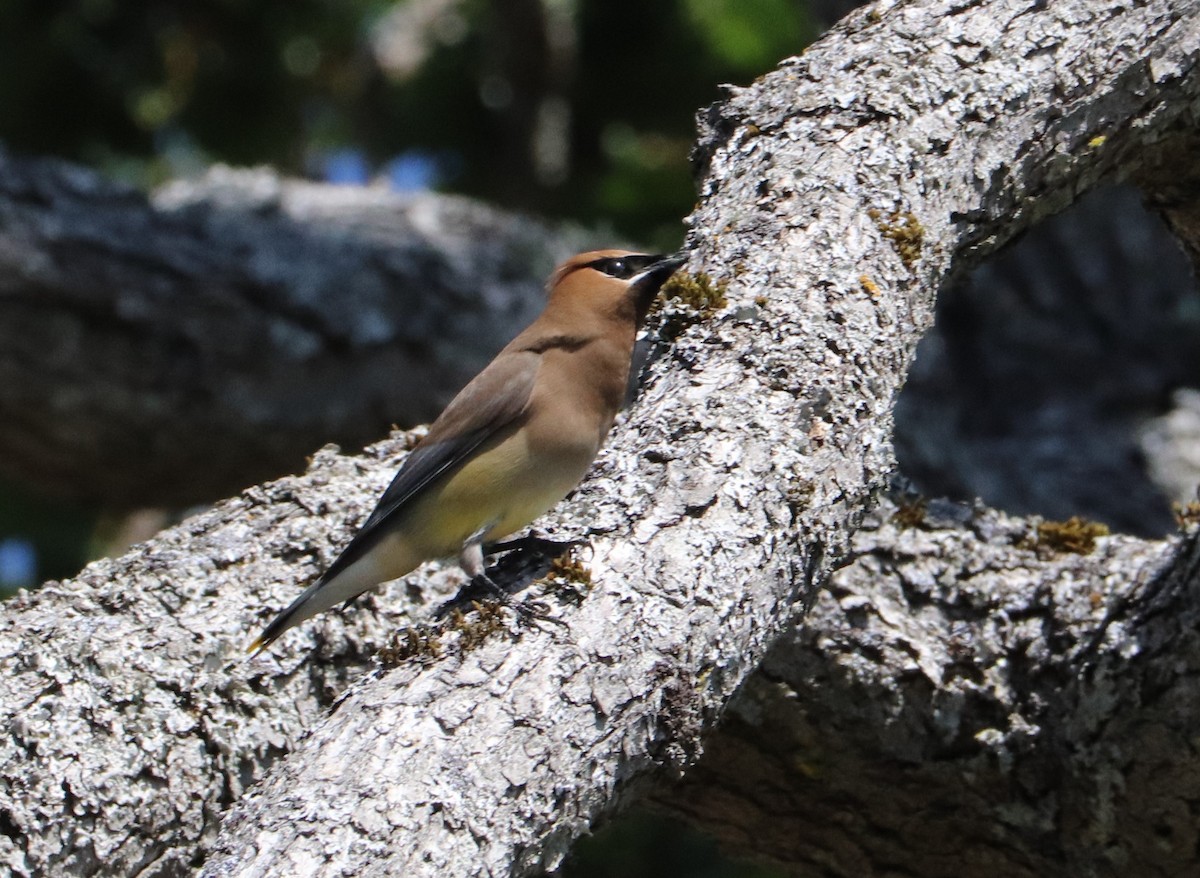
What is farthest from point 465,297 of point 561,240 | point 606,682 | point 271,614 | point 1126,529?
point 606,682

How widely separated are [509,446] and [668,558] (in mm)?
1553

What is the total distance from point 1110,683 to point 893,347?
1.17m

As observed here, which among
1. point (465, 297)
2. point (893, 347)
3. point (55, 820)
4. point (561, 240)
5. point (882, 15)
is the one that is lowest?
point (55, 820)

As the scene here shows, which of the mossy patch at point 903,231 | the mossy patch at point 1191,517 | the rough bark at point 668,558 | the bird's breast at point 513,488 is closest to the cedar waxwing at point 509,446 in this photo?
the bird's breast at point 513,488

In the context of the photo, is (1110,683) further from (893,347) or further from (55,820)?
(55,820)

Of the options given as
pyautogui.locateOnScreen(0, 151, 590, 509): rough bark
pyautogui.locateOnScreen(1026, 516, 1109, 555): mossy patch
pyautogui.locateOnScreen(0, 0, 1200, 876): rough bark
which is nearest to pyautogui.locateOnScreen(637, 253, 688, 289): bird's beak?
pyautogui.locateOnScreen(0, 0, 1200, 876): rough bark

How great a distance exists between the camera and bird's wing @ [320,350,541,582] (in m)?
4.28

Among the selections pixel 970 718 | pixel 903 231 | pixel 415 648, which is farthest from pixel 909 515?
pixel 415 648

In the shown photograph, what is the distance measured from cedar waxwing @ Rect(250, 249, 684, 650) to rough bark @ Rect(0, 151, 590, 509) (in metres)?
2.41

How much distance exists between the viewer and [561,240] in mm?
7730

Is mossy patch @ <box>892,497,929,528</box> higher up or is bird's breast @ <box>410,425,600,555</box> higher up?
mossy patch @ <box>892,497,929,528</box>

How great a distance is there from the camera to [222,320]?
279 inches

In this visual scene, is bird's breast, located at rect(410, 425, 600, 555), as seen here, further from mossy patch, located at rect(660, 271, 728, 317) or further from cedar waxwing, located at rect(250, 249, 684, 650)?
mossy patch, located at rect(660, 271, 728, 317)

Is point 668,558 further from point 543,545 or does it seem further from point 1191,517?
point 1191,517
